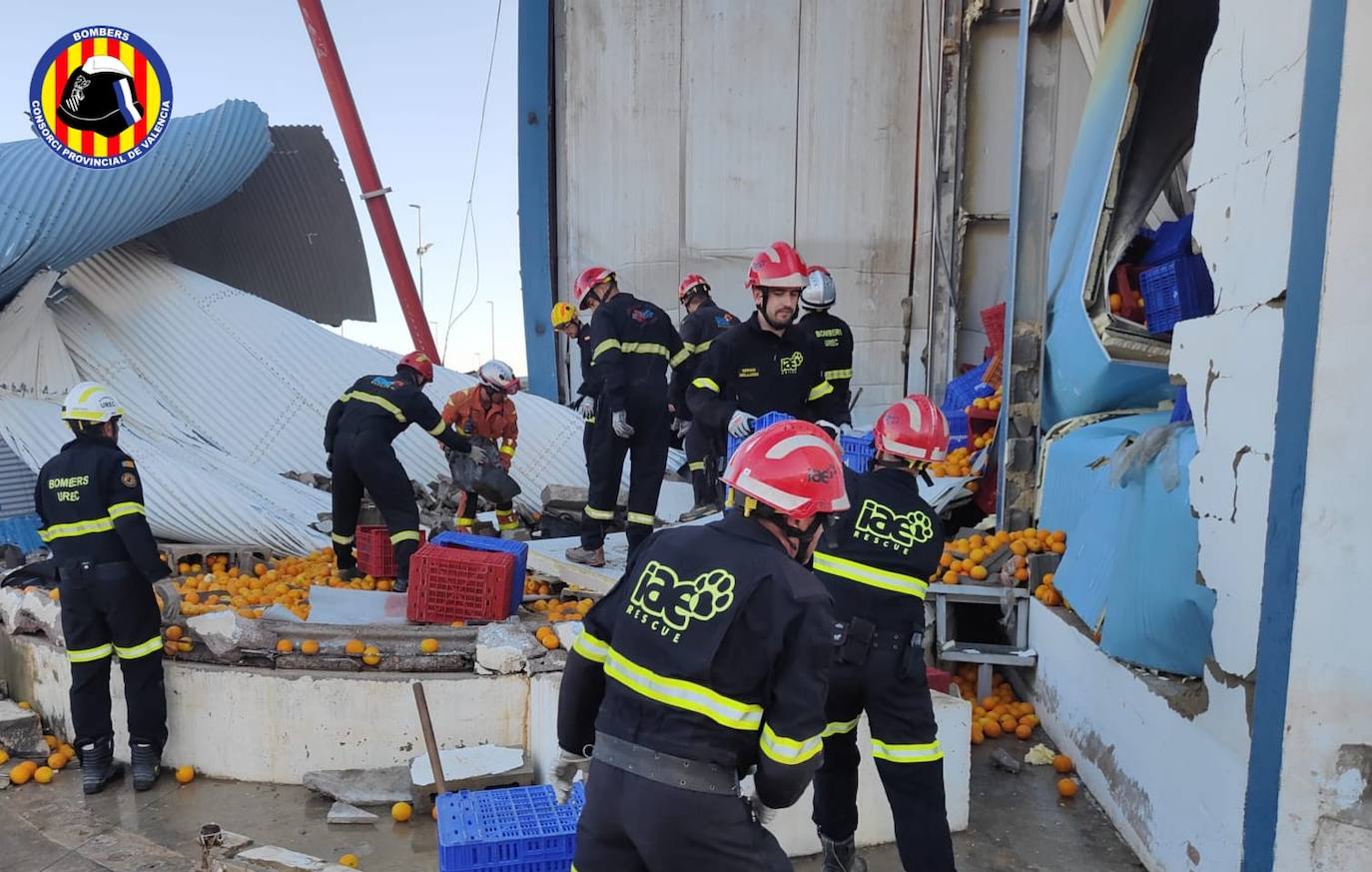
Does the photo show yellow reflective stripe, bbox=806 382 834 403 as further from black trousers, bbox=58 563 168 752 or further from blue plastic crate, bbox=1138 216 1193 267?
black trousers, bbox=58 563 168 752

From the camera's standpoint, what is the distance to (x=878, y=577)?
3213mm

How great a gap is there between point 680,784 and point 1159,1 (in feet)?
16.6

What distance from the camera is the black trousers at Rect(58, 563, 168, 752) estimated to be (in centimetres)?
435

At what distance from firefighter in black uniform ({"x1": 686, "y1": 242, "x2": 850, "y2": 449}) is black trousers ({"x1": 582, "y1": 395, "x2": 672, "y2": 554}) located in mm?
568

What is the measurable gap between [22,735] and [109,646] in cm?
78

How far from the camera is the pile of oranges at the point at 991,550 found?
5.05 metres

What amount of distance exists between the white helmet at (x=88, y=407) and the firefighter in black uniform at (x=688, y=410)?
3.31m

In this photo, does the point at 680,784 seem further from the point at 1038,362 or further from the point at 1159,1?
the point at 1159,1

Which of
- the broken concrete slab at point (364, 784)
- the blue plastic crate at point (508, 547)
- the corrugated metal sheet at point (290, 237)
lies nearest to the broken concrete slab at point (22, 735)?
the broken concrete slab at point (364, 784)

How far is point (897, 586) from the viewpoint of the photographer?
3209mm

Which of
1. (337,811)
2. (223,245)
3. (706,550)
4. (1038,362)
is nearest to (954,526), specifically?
(1038,362)

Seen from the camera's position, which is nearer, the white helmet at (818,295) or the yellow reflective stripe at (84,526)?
the yellow reflective stripe at (84,526)

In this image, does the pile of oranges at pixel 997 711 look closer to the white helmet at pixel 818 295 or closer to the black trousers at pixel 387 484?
the white helmet at pixel 818 295

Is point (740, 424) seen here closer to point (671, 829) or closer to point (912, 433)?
point (912, 433)
